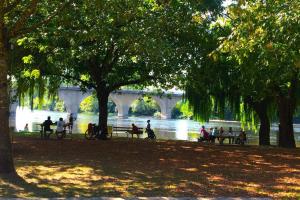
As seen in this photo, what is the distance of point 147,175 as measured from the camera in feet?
38.6

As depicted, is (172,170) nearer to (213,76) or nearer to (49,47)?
(49,47)

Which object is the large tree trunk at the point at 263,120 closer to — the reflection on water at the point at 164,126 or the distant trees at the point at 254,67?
the distant trees at the point at 254,67

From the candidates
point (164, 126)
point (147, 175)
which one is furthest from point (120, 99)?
point (147, 175)

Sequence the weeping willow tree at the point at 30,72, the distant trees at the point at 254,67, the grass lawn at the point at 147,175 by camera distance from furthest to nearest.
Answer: the weeping willow tree at the point at 30,72 < the distant trees at the point at 254,67 < the grass lawn at the point at 147,175

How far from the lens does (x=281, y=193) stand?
31.6 ft

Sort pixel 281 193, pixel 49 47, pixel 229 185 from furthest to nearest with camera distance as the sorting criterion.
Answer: pixel 49 47
pixel 229 185
pixel 281 193

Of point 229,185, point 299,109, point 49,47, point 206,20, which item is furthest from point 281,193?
point 299,109

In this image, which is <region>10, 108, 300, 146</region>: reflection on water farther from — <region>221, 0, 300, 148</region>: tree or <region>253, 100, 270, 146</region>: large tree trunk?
<region>221, 0, 300, 148</region>: tree

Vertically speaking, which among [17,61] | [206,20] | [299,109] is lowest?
[299,109]

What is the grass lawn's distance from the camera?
9.52 m

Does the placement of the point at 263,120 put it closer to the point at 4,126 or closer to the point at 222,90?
the point at 222,90

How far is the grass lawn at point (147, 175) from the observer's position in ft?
31.2

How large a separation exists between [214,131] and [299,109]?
20.0 feet

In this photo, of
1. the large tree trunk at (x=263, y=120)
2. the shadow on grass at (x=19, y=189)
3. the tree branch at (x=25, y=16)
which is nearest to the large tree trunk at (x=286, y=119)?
the large tree trunk at (x=263, y=120)
